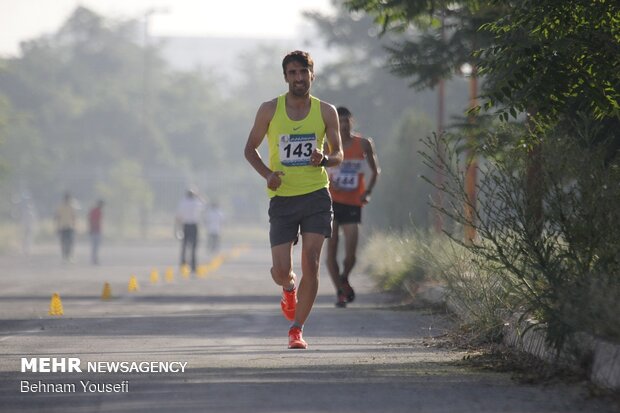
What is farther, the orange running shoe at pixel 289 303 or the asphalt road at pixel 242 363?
the orange running shoe at pixel 289 303

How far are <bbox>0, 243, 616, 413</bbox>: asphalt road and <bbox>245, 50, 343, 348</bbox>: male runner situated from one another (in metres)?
0.69

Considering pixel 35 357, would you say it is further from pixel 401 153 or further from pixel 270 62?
pixel 270 62

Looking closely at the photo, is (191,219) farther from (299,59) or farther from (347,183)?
(299,59)

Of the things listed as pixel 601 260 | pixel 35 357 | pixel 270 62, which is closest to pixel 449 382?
pixel 601 260

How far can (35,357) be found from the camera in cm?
1029

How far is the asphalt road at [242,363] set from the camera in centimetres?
784

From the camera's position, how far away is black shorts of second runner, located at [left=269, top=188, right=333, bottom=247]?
35.2ft

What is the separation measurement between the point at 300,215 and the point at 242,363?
1.40 meters

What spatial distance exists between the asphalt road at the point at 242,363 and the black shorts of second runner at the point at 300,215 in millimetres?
873

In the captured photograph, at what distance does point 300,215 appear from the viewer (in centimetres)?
1077

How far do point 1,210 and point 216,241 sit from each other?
102 ft

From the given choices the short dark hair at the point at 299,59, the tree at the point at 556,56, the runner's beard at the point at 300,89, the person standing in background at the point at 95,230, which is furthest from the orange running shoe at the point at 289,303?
the person standing in background at the point at 95,230

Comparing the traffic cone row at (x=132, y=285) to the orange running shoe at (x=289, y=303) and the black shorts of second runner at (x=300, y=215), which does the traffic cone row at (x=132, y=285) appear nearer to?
the orange running shoe at (x=289, y=303)

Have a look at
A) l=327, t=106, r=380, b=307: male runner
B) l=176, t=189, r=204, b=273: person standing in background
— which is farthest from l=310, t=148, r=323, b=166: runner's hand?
l=176, t=189, r=204, b=273: person standing in background
